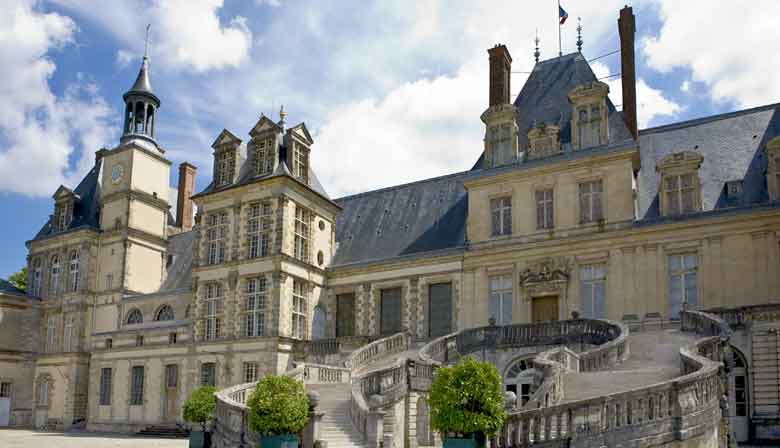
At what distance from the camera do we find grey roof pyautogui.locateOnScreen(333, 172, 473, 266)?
102 ft

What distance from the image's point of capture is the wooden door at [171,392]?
31.8 m

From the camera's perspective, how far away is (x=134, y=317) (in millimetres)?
36531

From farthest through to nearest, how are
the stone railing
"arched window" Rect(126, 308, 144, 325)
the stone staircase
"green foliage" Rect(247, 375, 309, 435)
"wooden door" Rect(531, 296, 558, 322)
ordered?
"arched window" Rect(126, 308, 144, 325), "wooden door" Rect(531, 296, 558, 322), the stone staircase, "green foliage" Rect(247, 375, 309, 435), the stone railing

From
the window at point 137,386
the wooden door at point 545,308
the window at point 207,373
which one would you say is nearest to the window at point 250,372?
the window at point 207,373

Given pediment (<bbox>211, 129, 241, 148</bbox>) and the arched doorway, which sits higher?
pediment (<bbox>211, 129, 241, 148</bbox>)

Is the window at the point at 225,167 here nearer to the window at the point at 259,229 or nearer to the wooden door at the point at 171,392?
the window at the point at 259,229

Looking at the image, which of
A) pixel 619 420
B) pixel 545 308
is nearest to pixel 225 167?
pixel 545 308

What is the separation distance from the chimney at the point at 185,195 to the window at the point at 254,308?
48.9 feet

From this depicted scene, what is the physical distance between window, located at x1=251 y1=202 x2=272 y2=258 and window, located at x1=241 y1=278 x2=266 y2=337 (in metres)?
1.19

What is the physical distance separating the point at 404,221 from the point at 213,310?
8978 millimetres

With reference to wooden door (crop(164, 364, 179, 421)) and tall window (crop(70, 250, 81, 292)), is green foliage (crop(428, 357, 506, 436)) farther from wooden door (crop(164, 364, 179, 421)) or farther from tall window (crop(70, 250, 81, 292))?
tall window (crop(70, 250, 81, 292))

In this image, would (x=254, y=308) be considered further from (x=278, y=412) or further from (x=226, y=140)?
(x=278, y=412)

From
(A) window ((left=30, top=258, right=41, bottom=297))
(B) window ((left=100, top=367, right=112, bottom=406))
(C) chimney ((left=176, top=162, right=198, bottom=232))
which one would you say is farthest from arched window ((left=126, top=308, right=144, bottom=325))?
(C) chimney ((left=176, top=162, right=198, bottom=232))

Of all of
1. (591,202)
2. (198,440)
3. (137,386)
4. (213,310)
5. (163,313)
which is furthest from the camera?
(163,313)
